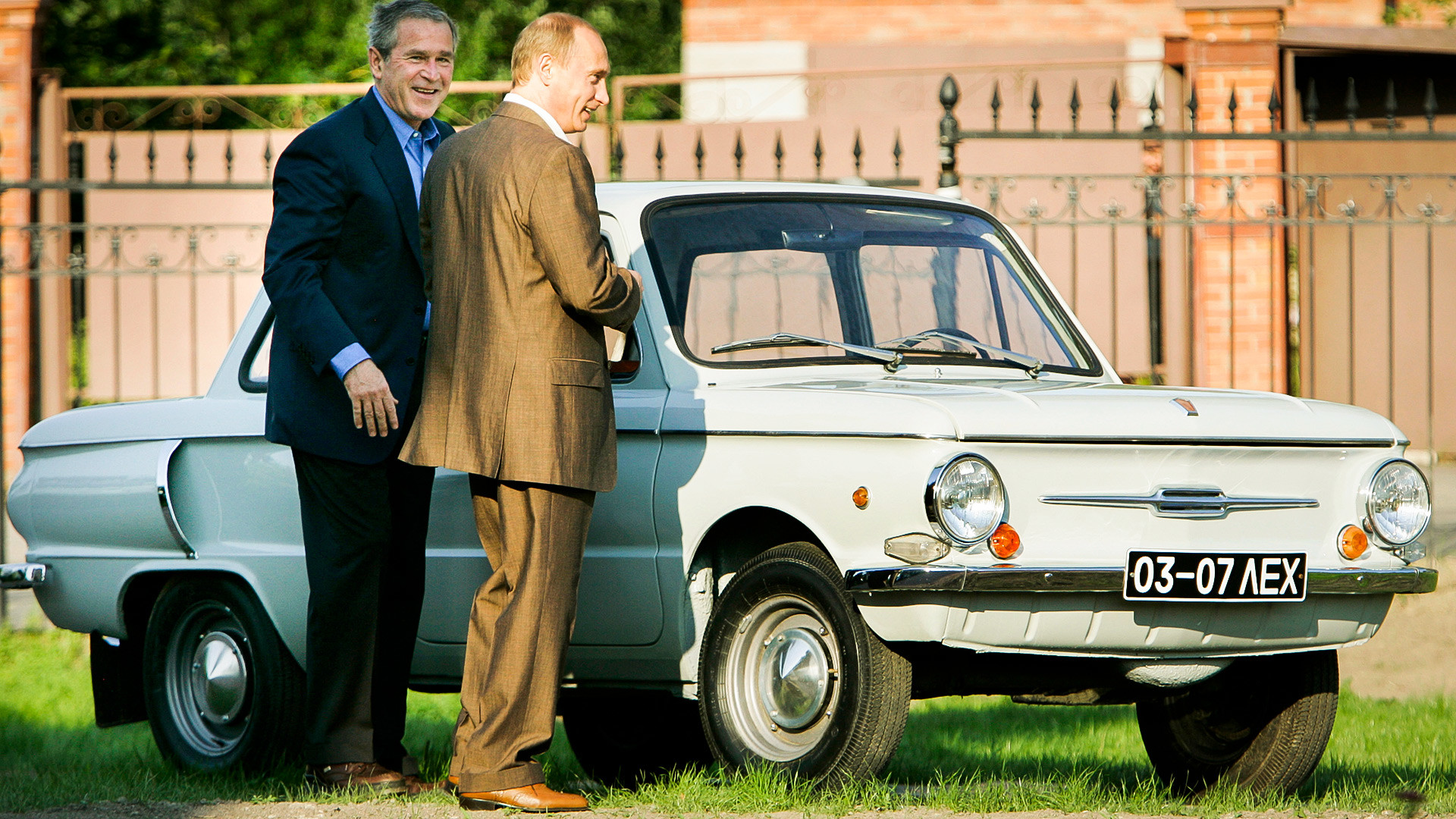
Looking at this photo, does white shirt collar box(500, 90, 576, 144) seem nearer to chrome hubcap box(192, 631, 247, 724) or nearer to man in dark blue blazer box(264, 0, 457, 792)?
man in dark blue blazer box(264, 0, 457, 792)

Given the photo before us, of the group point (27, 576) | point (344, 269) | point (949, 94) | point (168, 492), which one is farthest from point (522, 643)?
point (949, 94)

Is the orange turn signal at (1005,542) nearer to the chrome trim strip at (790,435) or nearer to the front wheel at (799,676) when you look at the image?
the chrome trim strip at (790,435)

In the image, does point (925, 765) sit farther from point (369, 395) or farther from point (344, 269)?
point (344, 269)

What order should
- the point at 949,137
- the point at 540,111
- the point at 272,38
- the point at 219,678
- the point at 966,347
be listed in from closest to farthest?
1. the point at 540,111
2. the point at 966,347
3. the point at 219,678
4. the point at 949,137
5. the point at 272,38

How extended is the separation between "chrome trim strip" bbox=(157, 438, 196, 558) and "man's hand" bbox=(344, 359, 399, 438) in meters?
1.36

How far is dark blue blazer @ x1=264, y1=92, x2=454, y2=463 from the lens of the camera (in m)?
4.59

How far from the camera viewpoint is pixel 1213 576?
4.11m

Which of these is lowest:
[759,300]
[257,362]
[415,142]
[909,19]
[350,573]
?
[350,573]

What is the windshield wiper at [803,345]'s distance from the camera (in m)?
4.85

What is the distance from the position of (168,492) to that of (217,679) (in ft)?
2.05

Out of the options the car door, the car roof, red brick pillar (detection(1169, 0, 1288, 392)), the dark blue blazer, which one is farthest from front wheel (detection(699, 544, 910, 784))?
red brick pillar (detection(1169, 0, 1288, 392))


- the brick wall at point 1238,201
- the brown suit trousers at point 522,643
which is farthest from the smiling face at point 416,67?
the brick wall at point 1238,201

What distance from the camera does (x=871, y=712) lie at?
407 centimetres

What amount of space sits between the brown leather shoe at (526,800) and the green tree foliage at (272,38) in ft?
55.1
